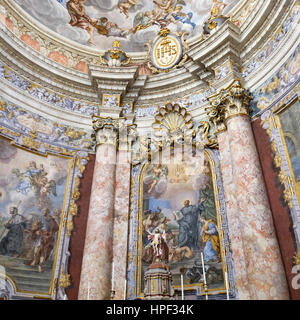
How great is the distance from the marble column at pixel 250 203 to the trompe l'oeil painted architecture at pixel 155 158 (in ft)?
0.09

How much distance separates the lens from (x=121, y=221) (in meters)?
7.96

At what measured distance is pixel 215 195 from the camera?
7.55m

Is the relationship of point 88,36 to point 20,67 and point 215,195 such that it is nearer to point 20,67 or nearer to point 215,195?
point 20,67

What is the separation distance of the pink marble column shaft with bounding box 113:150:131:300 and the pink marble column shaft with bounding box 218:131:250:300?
264 centimetres

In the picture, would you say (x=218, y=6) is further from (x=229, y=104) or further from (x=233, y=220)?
(x=233, y=220)

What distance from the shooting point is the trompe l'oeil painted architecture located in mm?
6354

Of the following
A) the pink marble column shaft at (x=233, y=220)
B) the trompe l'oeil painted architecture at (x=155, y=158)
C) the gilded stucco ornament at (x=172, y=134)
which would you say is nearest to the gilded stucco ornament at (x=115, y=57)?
the trompe l'oeil painted architecture at (x=155, y=158)

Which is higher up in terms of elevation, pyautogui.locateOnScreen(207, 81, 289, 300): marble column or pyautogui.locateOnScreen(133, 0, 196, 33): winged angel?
pyautogui.locateOnScreen(133, 0, 196, 33): winged angel

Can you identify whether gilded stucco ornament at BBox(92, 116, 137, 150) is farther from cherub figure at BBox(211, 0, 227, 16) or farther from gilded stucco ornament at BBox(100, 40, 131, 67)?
cherub figure at BBox(211, 0, 227, 16)

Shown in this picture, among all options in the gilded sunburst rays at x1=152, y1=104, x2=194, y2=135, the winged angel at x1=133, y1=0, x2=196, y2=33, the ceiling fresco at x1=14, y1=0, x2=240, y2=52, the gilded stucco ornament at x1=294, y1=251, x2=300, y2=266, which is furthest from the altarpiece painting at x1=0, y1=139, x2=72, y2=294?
the winged angel at x1=133, y1=0, x2=196, y2=33

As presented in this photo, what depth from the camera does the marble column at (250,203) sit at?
558 cm

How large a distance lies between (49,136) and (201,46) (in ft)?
16.8

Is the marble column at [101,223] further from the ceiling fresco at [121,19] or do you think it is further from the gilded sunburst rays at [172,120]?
the ceiling fresco at [121,19]
